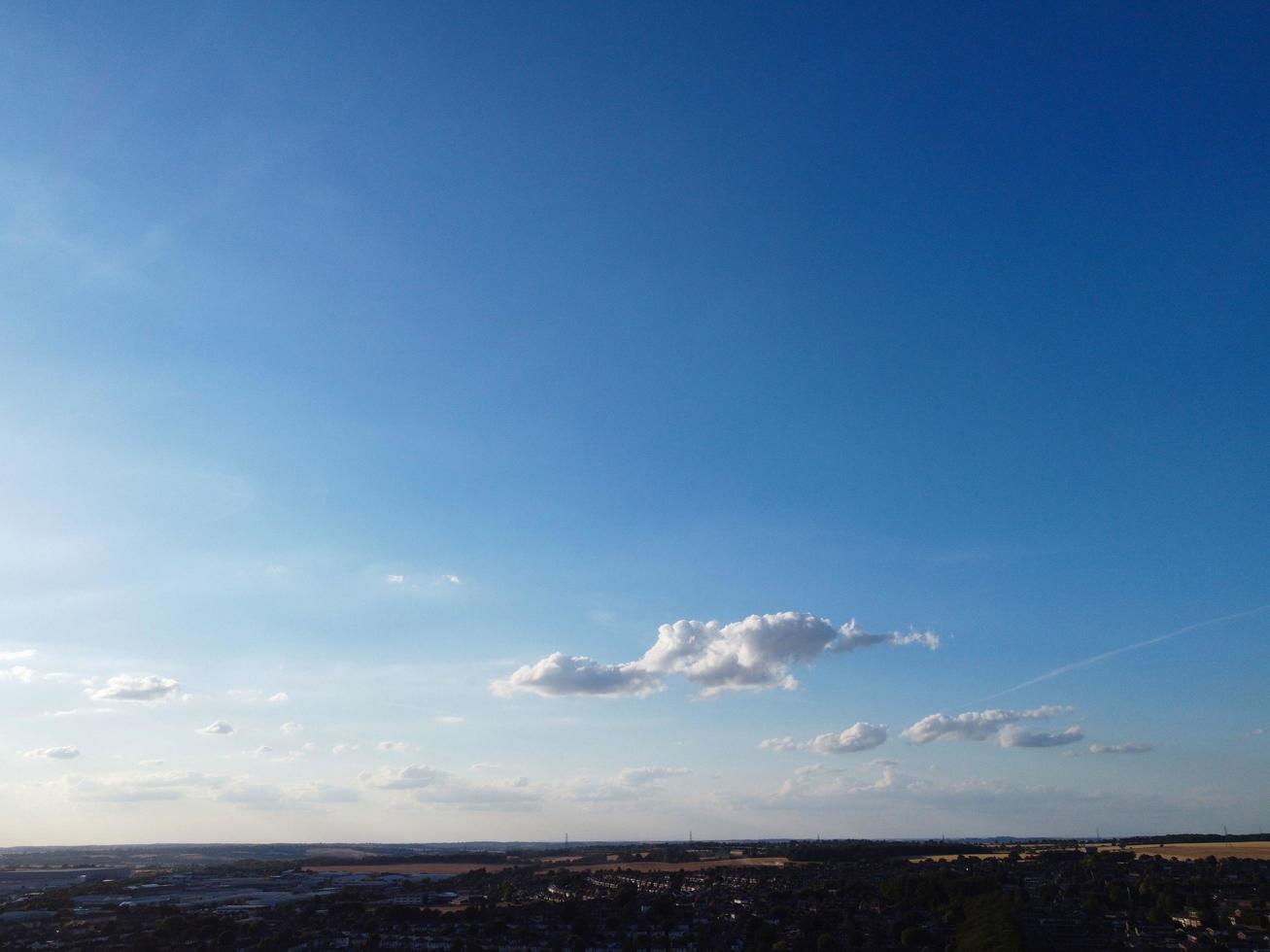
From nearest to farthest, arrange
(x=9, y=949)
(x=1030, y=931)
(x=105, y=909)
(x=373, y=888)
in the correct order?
(x=1030, y=931) < (x=9, y=949) < (x=105, y=909) < (x=373, y=888)

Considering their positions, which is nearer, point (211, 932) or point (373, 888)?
point (211, 932)

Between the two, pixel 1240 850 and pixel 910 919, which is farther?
pixel 1240 850

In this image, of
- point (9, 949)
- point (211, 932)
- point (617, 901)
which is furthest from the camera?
point (617, 901)

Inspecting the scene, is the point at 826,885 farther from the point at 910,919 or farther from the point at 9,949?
the point at 9,949

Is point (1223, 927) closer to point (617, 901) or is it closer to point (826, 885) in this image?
point (826, 885)

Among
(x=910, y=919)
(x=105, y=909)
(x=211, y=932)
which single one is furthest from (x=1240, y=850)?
(x=105, y=909)

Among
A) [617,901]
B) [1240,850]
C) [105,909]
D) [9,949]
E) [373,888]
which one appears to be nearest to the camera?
[9,949]

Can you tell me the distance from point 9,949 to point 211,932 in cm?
1843

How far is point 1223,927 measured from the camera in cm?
8425

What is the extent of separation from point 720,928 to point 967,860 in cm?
9226

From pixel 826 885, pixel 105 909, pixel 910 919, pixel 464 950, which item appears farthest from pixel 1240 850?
pixel 105 909

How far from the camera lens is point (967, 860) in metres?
165

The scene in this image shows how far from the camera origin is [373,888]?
521ft

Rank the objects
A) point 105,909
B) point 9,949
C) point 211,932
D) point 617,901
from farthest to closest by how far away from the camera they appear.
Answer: point 105,909
point 617,901
point 211,932
point 9,949
